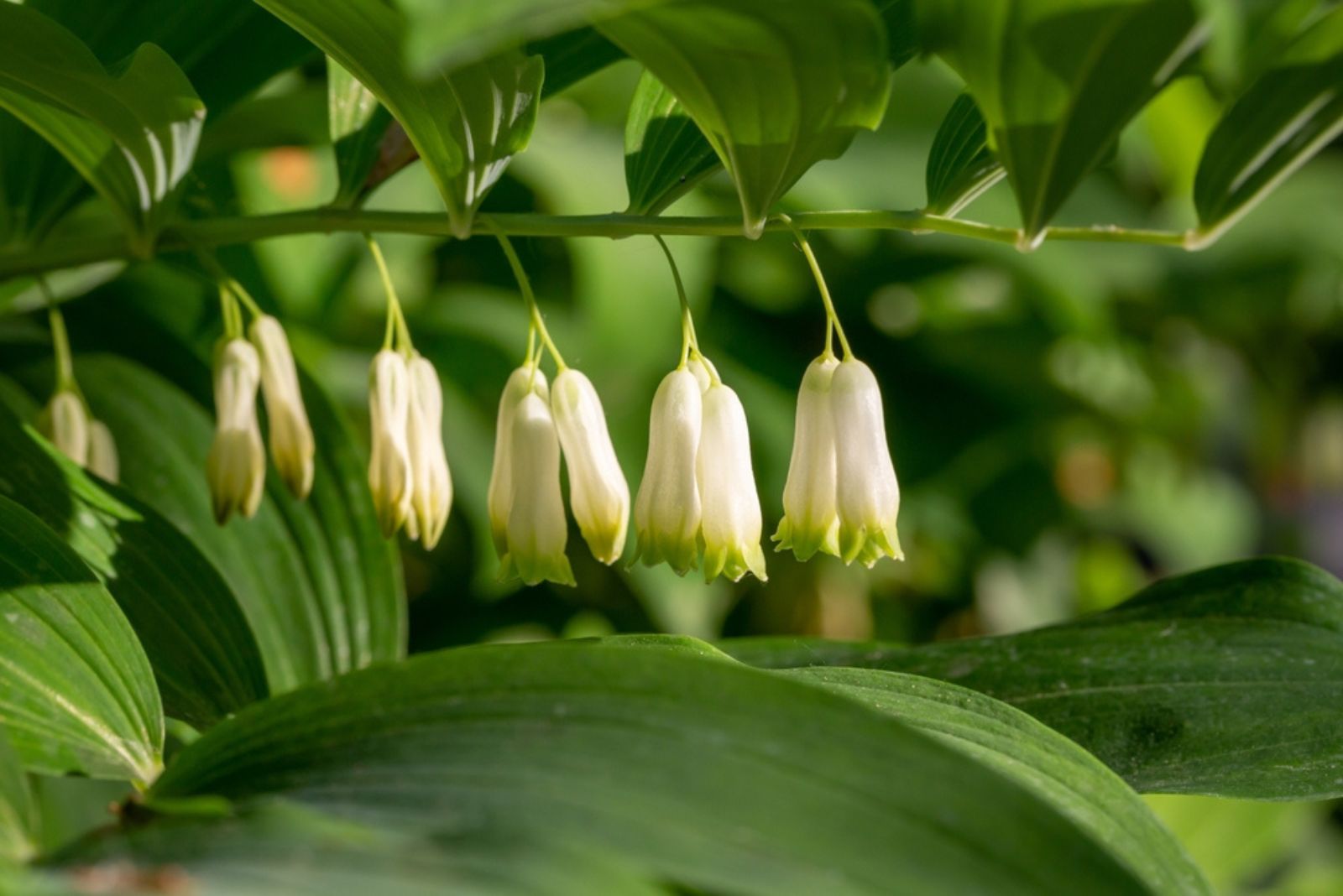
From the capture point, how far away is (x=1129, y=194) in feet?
9.40

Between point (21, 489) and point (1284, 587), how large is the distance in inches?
33.5

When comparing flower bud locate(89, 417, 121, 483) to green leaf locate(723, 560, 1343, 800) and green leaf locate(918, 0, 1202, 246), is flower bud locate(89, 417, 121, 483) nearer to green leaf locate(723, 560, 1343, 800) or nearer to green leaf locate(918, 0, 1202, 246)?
green leaf locate(723, 560, 1343, 800)

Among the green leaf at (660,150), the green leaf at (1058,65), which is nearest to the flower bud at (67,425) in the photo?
the green leaf at (660,150)

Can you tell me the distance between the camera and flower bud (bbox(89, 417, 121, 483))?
3.14 feet

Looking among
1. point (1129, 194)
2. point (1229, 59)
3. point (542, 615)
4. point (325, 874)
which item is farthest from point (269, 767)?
point (1129, 194)

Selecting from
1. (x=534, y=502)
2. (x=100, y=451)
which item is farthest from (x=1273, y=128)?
(x=100, y=451)

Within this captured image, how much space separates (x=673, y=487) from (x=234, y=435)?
1.07ft

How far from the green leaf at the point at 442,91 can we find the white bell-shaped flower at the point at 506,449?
0.40ft

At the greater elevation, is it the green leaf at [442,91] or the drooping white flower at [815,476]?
the green leaf at [442,91]

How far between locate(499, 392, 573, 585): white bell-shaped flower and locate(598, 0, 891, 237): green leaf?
22 centimetres

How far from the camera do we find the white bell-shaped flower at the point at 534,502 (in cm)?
79

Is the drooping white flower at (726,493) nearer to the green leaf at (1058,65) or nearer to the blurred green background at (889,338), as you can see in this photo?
the green leaf at (1058,65)

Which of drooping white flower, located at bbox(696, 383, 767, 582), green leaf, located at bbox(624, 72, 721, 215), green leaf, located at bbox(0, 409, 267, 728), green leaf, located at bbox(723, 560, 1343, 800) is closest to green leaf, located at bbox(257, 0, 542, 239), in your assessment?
green leaf, located at bbox(624, 72, 721, 215)

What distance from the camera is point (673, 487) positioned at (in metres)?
0.77
